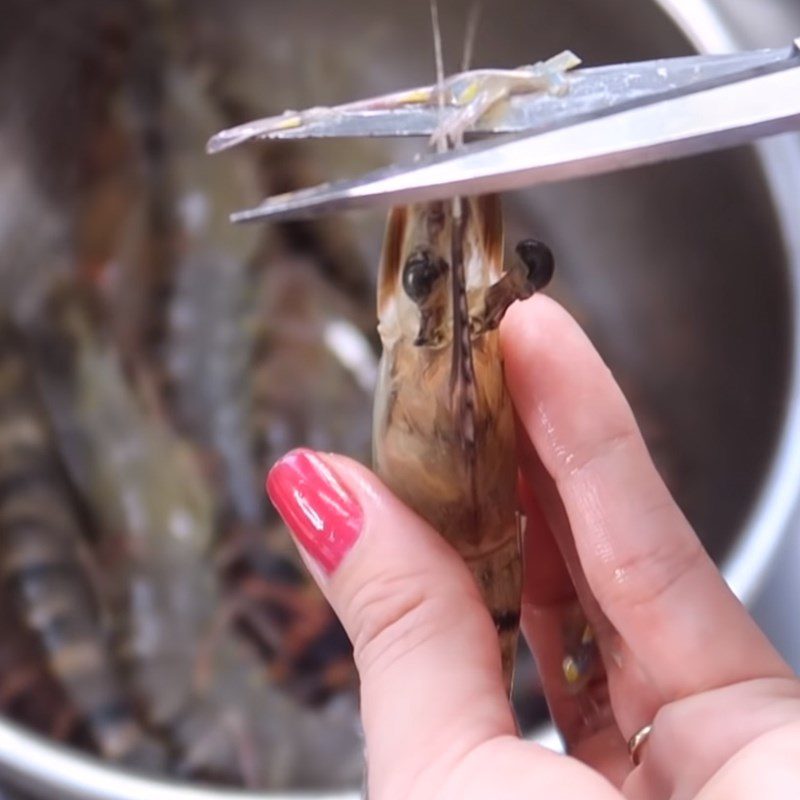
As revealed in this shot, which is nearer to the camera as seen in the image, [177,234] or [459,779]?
[459,779]

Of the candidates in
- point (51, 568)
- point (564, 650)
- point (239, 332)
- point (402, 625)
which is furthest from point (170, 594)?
point (402, 625)

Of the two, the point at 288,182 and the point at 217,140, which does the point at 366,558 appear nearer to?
the point at 217,140

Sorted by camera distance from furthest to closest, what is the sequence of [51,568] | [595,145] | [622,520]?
[51,568]
[622,520]
[595,145]

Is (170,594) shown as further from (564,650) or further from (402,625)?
(402,625)

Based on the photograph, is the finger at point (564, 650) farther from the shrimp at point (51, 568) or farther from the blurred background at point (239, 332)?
the shrimp at point (51, 568)

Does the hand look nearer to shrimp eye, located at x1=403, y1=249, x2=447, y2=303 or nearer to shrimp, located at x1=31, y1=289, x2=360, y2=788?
shrimp eye, located at x1=403, y1=249, x2=447, y2=303

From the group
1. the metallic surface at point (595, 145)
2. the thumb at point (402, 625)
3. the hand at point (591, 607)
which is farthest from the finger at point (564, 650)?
the metallic surface at point (595, 145)

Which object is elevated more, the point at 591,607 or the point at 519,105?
the point at 519,105

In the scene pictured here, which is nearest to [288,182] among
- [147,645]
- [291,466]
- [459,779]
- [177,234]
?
[177,234]
